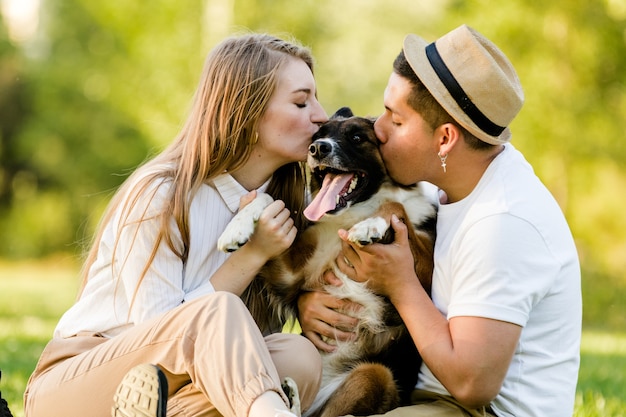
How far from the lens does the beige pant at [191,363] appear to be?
2.90 meters

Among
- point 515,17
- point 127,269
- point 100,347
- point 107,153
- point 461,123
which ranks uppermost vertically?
point 515,17

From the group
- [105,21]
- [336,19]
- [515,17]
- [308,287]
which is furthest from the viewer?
[105,21]

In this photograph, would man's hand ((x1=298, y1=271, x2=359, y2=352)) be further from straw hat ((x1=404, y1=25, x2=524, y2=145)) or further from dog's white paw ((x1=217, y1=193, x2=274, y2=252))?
straw hat ((x1=404, y1=25, x2=524, y2=145))

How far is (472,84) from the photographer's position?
328 centimetres

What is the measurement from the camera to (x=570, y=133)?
523 inches

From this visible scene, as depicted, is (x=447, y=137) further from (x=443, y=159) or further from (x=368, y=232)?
(x=368, y=232)

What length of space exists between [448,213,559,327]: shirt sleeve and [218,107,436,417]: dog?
64 centimetres

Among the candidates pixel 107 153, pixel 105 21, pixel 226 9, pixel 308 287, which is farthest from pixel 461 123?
pixel 107 153

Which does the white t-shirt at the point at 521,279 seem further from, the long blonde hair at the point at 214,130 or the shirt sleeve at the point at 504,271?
the long blonde hair at the point at 214,130

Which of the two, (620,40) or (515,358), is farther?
(620,40)

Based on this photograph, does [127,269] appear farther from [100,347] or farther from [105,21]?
[105,21]

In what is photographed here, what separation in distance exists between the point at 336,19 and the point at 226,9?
2.56m

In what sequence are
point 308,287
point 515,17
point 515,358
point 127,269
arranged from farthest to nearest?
point 515,17 → point 308,287 → point 127,269 → point 515,358

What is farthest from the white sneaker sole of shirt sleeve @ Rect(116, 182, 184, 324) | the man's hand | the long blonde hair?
the man's hand
